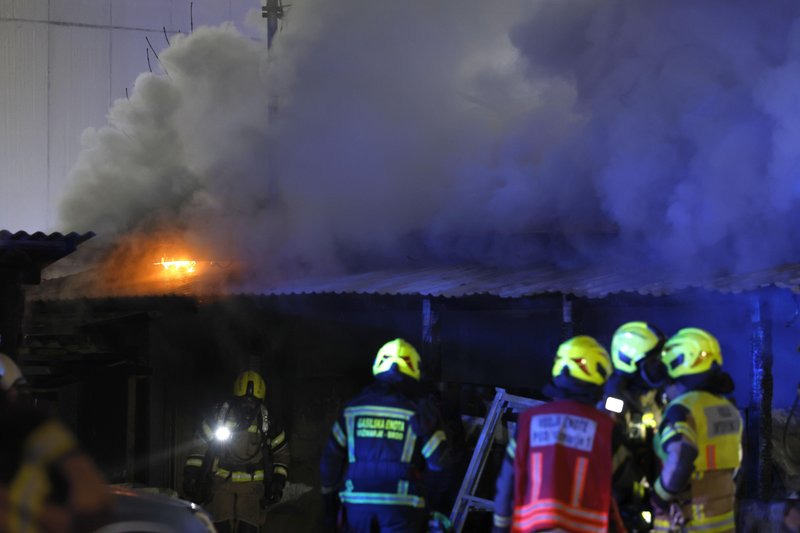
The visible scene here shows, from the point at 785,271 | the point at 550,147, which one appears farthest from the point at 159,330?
the point at 785,271

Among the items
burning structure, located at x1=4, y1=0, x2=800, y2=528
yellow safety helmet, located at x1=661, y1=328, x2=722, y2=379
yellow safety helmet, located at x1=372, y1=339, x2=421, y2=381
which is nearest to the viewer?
yellow safety helmet, located at x1=661, y1=328, x2=722, y2=379

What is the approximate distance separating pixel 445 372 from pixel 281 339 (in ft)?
7.70

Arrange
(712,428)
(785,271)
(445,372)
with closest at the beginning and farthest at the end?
1. (712,428)
2. (785,271)
3. (445,372)

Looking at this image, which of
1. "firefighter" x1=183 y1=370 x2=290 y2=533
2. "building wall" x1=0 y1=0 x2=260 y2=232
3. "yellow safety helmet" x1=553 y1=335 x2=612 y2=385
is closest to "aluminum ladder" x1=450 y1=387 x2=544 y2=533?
"firefighter" x1=183 y1=370 x2=290 y2=533

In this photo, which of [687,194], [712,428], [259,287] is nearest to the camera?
[712,428]

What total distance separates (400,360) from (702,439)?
2.00 meters

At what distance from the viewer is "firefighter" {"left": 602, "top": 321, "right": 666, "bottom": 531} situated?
532 centimetres

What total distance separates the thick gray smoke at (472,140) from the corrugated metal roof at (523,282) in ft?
1.95

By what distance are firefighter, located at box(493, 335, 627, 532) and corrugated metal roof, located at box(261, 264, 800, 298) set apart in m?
2.59

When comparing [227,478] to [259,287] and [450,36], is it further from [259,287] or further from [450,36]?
[450,36]

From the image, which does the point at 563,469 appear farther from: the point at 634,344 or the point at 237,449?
the point at 237,449

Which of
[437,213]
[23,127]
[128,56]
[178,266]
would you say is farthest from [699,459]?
[23,127]

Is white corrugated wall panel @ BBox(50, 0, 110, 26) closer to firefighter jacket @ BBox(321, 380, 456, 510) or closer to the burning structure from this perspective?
the burning structure

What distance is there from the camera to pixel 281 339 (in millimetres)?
11938
